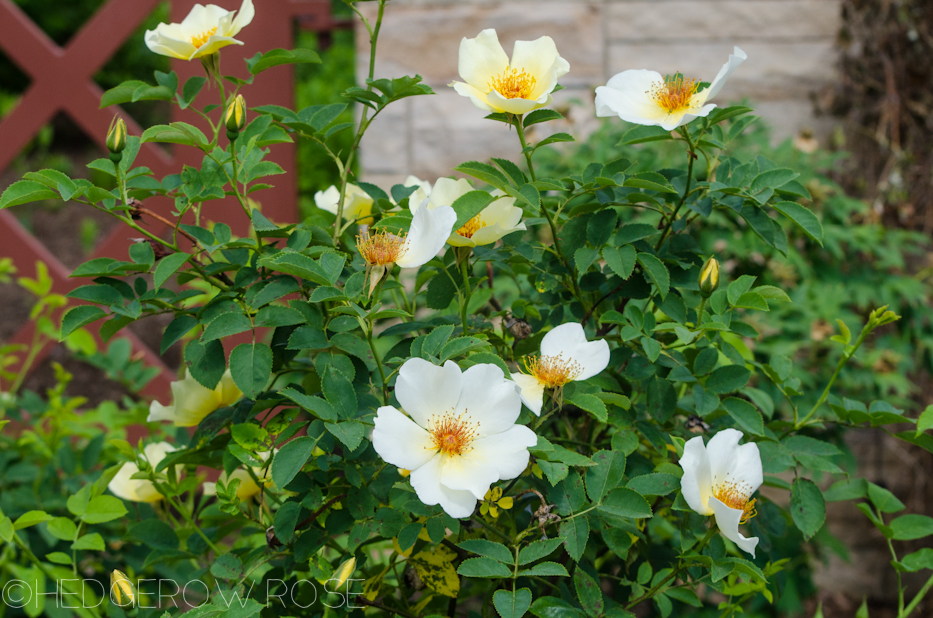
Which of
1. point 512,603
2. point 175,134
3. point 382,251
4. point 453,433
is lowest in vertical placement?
point 512,603

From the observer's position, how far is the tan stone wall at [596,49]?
194 centimetres

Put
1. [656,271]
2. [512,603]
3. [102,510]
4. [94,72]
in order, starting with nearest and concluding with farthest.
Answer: [512,603] → [656,271] → [102,510] → [94,72]

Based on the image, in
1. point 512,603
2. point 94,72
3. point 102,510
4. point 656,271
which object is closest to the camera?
point 512,603

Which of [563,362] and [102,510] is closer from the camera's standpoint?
[563,362]

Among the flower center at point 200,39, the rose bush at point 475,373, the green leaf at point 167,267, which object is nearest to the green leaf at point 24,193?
the rose bush at point 475,373

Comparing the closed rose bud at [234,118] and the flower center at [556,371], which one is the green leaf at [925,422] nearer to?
the flower center at [556,371]

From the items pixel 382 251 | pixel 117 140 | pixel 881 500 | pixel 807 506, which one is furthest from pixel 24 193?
pixel 881 500

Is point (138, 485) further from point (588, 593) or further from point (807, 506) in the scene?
point (807, 506)

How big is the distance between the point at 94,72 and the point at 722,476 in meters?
1.97

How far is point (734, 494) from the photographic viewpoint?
1.99ft

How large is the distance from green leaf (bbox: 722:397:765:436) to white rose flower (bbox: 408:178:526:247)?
0.85 ft

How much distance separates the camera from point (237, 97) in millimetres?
647

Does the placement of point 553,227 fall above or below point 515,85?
below

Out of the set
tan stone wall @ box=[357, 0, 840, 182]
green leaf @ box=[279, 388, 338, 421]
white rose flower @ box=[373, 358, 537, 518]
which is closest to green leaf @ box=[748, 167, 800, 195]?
white rose flower @ box=[373, 358, 537, 518]
